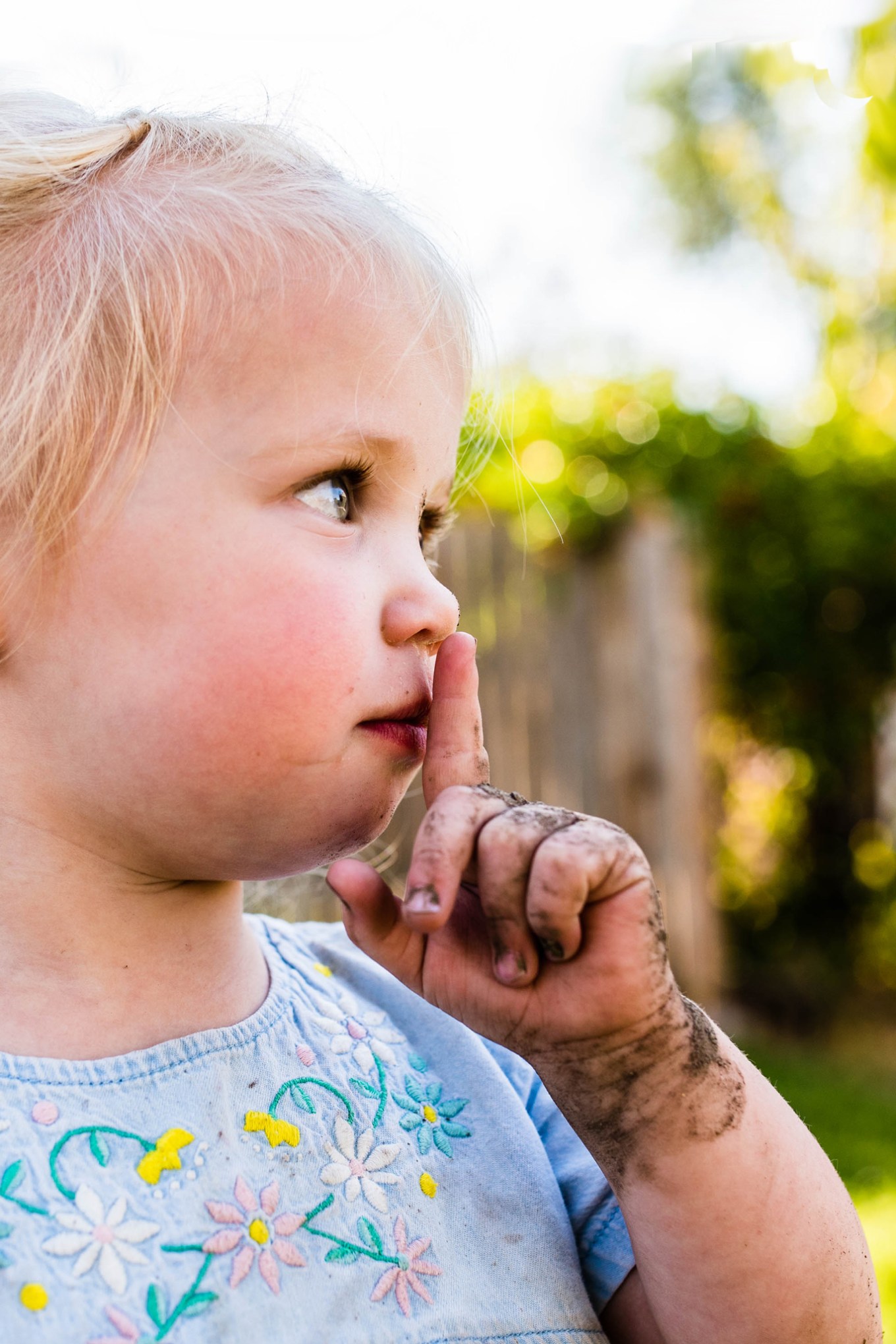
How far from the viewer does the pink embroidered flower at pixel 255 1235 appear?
1.19m

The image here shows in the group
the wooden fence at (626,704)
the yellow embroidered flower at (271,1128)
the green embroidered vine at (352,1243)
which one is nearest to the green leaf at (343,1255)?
the green embroidered vine at (352,1243)

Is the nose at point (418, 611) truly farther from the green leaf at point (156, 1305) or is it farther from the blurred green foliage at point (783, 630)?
the blurred green foliage at point (783, 630)

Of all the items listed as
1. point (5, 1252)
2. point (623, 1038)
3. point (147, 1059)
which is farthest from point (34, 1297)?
point (623, 1038)

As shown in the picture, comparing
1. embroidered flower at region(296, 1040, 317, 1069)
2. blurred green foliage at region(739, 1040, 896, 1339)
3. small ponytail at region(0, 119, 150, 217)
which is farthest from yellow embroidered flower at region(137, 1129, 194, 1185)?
blurred green foliage at region(739, 1040, 896, 1339)

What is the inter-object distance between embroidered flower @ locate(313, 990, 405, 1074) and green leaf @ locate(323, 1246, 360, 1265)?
25 centimetres

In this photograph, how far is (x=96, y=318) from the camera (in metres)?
1.33

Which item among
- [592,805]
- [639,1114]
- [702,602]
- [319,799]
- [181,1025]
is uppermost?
[319,799]

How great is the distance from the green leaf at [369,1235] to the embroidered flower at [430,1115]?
Result: 5.5 inches

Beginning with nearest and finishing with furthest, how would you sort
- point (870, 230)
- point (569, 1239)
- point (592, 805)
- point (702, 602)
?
point (569, 1239), point (592, 805), point (702, 602), point (870, 230)

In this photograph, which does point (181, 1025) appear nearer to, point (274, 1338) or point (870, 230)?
point (274, 1338)

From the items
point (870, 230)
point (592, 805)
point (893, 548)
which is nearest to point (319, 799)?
point (592, 805)

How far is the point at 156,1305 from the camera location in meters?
1.12

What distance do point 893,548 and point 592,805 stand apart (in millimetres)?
2720

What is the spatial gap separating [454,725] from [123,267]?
2.08 feet
